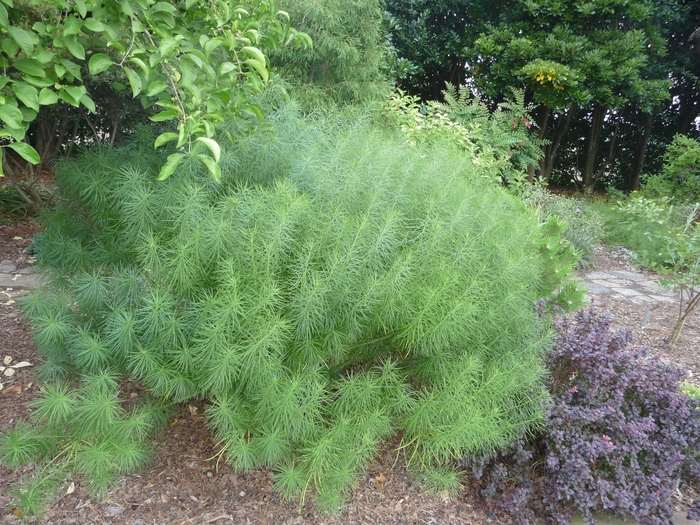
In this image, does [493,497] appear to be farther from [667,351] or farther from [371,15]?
[371,15]

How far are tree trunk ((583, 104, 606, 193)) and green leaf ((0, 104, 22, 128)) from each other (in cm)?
1024

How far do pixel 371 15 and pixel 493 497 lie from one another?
463 cm

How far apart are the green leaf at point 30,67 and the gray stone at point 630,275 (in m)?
6.07

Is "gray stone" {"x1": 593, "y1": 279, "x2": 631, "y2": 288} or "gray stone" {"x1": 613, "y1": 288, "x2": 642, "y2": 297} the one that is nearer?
"gray stone" {"x1": 613, "y1": 288, "x2": 642, "y2": 297}

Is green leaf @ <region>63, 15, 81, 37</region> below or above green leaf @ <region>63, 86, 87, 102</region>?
above

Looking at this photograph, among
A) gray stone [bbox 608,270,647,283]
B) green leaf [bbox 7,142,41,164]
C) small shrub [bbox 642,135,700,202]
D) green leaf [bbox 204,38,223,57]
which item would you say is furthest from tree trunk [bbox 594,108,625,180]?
green leaf [bbox 7,142,41,164]

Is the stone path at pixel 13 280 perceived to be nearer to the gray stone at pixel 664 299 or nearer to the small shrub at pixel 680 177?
the gray stone at pixel 664 299

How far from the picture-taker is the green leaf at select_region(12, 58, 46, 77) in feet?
5.04

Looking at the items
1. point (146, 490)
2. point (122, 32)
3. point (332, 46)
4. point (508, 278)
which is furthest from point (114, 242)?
point (332, 46)

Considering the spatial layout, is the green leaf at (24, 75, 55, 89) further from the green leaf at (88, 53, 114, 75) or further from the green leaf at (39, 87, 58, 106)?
the green leaf at (88, 53, 114, 75)

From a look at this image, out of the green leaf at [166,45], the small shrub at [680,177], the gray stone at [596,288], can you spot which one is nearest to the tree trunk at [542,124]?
the small shrub at [680,177]

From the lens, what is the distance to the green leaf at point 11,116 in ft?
4.65

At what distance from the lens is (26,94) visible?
4.96 feet

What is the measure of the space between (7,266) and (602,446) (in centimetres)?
473
